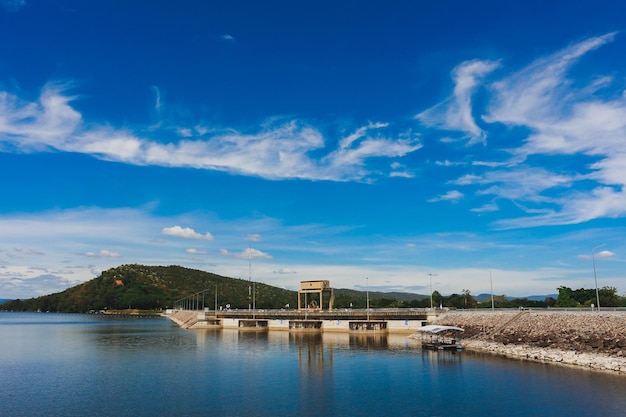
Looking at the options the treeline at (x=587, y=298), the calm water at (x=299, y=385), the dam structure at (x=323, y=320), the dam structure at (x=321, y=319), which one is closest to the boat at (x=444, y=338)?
the calm water at (x=299, y=385)

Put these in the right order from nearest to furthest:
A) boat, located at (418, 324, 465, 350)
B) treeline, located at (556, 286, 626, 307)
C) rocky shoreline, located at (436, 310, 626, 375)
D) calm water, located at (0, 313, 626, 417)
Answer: calm water, located at (0, 313, 626, 417) < rocky shoreline, located at (436, 310, 626, 375) < boat, located at (418, 324, 465, 350) < treeline, located at (556, 286, 626, 307)

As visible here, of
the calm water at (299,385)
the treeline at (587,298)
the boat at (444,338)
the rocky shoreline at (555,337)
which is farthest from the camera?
the treeline at (587,298)

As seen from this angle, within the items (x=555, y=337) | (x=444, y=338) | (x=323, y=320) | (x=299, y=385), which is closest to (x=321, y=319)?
(x=323, y=320)

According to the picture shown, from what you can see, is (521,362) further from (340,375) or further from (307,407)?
(307,407)

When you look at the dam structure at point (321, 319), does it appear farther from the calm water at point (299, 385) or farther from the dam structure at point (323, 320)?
the calm water at point (299, 385)

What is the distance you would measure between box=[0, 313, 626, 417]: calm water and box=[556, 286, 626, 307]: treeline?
71.2 metres

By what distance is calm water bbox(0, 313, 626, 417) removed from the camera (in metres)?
41.9

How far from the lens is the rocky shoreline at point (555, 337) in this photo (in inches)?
2457

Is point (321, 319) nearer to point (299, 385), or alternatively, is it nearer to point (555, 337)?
point (555, 337)

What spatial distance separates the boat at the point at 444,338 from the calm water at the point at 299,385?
5.12 metres

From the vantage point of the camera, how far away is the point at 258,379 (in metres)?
57.1

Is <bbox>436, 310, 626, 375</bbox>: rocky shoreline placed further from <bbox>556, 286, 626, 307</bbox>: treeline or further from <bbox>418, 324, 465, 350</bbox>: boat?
<bbox>556, 286, 626, 307</bbox>: treeline

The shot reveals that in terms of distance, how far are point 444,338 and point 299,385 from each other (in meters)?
51.6

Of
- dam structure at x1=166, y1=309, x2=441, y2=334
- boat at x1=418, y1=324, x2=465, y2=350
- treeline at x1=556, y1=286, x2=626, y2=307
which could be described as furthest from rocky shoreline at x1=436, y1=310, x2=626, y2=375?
treeline at x1=556, y1=286, x2=626, y2=307
